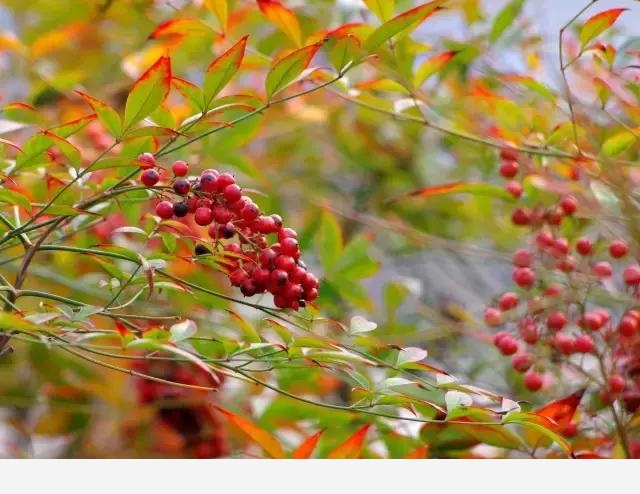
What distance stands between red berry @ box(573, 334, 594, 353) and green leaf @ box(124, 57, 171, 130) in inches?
17.7

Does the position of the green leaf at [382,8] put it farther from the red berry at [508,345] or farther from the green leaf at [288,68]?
the red berry at [508,345]

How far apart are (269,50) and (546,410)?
706 mm

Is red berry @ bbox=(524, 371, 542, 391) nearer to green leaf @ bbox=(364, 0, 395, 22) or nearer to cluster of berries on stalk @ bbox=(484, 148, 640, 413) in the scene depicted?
cluster of berries on stalk @ bbox=(484, 148, 640, 413)

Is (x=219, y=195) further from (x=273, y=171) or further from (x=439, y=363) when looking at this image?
(x=273, y=171)

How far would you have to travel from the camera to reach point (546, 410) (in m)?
0.77

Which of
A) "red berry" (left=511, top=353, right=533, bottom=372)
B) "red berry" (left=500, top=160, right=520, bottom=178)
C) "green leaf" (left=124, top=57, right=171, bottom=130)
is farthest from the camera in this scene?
"red berry" (left=500, top=160, right=520, bottom=178)

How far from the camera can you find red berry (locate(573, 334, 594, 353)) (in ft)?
2.85

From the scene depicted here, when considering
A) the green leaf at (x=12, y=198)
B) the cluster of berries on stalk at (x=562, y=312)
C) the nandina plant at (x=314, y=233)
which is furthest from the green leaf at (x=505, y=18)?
the green leaf at (x=12, y=198)

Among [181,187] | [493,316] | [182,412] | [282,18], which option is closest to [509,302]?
[493,316]

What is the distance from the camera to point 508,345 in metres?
0.88

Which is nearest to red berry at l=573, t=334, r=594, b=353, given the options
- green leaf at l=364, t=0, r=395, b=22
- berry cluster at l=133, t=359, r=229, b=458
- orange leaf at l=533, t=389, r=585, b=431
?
→ orange leaf at l=533, t=389, r=585, b=431

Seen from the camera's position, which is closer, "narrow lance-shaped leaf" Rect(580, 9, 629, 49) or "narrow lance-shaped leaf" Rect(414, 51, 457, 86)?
"narrow lance-shaped leaf" Rect(580, 9, 629, 49)

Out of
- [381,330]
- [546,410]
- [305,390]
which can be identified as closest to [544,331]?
[546,410]

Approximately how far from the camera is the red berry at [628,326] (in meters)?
0.89
